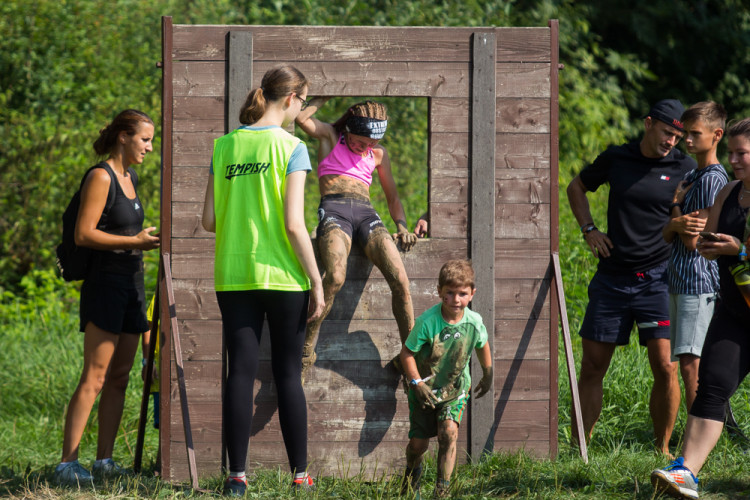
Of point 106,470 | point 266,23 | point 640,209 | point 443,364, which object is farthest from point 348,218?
point 266,23

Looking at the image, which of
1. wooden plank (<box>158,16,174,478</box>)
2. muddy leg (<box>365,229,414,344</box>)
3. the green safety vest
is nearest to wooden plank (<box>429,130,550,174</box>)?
muddy leg (<box>365,229,414,344</box>)

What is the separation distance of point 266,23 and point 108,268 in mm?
7542

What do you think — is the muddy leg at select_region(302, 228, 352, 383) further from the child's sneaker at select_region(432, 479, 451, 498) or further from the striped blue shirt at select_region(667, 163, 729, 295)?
the striped blue shirt at select_region(667, 163, 729, 295)

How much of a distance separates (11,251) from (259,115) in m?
6.09

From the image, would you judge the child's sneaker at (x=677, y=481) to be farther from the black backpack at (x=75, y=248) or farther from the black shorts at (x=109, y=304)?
the black backpack at (x=75, y=248)

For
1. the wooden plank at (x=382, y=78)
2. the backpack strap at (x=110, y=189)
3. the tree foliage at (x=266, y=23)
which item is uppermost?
the tree foliage at (x=266, y=23)

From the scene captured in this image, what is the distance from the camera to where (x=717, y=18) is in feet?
42.5

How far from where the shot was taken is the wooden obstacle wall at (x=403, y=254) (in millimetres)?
4984

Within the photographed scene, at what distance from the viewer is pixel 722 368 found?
410cm

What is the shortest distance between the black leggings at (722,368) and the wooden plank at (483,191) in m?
1.31

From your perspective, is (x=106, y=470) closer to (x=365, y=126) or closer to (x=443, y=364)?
(x=443, y=364)

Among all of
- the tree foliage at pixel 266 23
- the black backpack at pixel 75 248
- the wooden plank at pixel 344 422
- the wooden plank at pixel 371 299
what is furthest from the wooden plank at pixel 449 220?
the tree foliage at pixel 266 23

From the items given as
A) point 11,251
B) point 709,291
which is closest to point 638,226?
point 709,291

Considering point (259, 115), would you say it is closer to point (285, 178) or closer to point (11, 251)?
point (285, 178)
